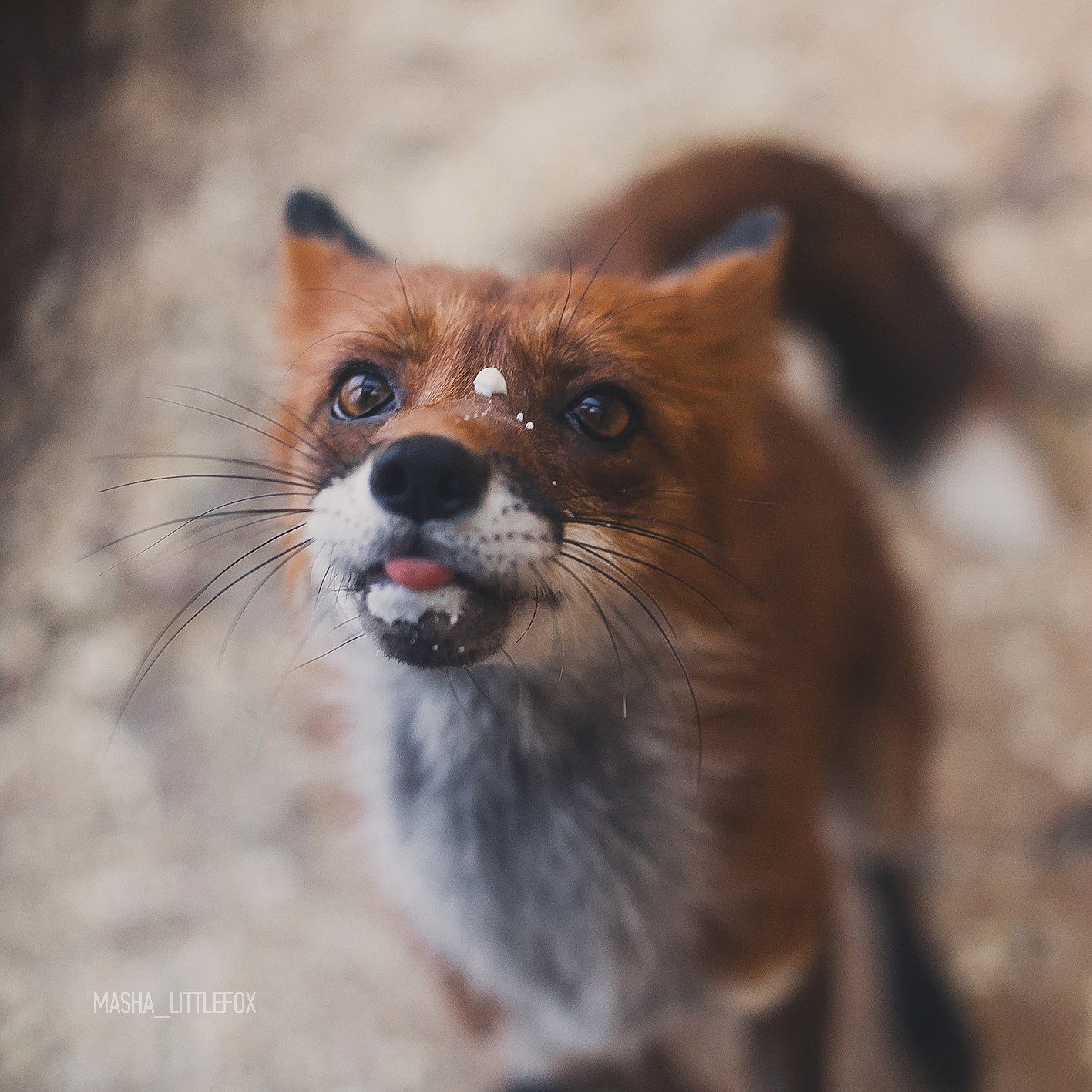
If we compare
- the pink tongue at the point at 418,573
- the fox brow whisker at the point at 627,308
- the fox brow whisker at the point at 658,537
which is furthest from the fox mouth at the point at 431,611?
the fox brow whisker at the point at 627,308

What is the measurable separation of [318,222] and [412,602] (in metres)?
0.74

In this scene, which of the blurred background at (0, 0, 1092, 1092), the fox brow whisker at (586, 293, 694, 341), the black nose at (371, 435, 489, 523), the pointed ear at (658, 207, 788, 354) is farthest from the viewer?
the blurred background at (0, 0, 1092, 1092)

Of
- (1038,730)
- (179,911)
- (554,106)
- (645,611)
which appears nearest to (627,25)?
(554,106)

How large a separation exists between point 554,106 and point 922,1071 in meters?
2.87

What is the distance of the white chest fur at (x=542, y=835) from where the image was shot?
1370 mm

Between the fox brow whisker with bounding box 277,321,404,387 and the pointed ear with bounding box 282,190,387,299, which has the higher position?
the pointed ear with bounding box 282,190,387,299

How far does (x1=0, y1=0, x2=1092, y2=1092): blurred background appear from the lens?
67.7 inches

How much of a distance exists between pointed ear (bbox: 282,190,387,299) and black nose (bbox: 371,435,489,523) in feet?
1.85

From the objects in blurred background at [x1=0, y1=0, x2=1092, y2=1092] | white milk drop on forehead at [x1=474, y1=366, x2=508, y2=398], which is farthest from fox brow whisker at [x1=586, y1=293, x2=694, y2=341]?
blurred background at [x1=0, y1=0, x2=1092, y2=1092]

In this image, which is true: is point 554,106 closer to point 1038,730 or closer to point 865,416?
point 865,416

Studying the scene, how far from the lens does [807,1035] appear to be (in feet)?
5.48

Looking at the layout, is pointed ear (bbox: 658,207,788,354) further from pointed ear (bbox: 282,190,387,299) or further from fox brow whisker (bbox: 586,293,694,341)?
pointed ear (bbox: 282,190,387,299)

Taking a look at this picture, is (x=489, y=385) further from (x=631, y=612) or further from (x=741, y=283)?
(x=741, y=283)

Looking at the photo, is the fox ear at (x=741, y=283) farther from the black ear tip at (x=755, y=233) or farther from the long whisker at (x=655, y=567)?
the long whisker at (x=655, y=567)
